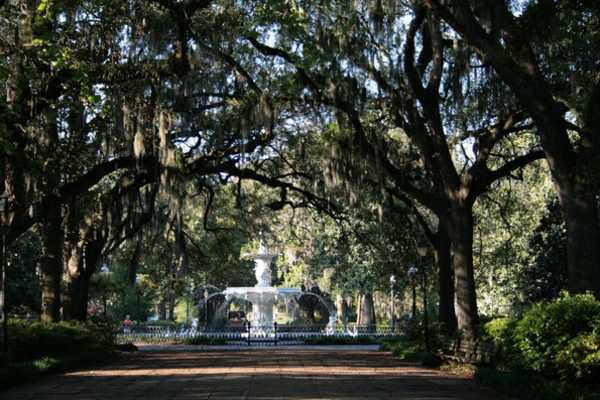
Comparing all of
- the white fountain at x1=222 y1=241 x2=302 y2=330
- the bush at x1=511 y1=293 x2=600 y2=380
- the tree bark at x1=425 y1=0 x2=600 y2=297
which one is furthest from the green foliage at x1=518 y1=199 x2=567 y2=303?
the bush at x1=511 y1=293 x2=600 y2=380

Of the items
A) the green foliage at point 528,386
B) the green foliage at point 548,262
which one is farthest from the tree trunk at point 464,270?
the green foliage at point 548,262

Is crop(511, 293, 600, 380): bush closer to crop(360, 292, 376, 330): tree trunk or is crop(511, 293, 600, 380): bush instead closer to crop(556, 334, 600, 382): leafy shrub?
crop(556, 334, 600, 382): leafy shrub

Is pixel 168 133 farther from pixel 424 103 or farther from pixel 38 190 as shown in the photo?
pixel 424 103

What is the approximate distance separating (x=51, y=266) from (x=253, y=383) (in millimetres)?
9132

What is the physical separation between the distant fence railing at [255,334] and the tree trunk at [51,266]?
42.7 ft

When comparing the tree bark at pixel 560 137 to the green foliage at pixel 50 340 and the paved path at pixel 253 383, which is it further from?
the green foliage at pixel 50 340

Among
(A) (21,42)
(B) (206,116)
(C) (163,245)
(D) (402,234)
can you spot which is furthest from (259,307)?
(A) (21,42)

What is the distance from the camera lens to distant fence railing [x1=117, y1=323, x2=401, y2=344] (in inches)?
1364

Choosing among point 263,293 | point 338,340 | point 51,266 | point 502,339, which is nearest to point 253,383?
point 502,339

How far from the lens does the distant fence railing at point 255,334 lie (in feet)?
114

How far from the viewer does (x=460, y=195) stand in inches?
703

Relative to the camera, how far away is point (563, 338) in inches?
444

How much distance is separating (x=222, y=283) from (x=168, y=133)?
114ft

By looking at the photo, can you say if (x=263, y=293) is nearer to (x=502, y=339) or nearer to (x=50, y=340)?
(x=50, y=340)
